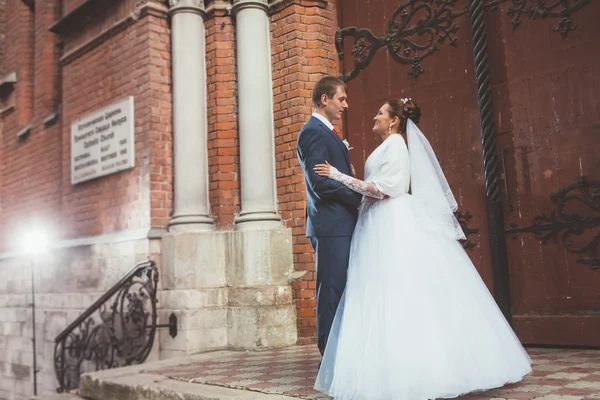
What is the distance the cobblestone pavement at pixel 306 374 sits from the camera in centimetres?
277

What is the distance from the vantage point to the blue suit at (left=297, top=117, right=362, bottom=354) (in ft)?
9.98

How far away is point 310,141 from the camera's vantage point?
3.13 metres

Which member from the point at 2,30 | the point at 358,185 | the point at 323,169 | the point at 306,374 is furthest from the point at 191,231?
the point at 2,30

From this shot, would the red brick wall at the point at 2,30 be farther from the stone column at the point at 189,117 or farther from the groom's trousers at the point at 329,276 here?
Answer: the groom's trousers at the point at 329,276

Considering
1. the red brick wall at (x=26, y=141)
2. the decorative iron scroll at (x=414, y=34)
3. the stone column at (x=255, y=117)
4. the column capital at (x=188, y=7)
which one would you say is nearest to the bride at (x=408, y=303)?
the decorative iron scroll at (x=414, y=34)

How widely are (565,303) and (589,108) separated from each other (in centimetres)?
140

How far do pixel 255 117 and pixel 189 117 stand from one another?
671 millimetres

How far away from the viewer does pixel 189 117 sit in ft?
18.2

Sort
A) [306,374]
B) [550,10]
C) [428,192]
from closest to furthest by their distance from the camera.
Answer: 1. [428,192]
2. [306,374]
3. [550,10]

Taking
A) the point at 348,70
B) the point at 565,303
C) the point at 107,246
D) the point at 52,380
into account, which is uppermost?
the point at 348,70

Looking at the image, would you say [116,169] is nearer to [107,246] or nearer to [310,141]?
[107,246]

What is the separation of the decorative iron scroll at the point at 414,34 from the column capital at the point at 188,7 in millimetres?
1577

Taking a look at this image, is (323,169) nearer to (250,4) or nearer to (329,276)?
(329,276)

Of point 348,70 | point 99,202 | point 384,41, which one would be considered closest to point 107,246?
point 99,202
